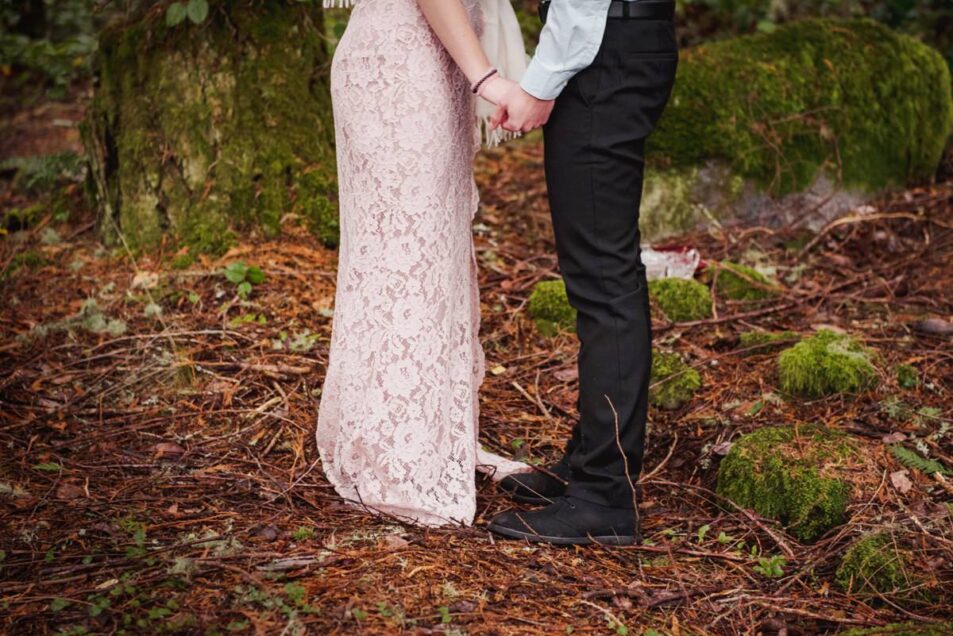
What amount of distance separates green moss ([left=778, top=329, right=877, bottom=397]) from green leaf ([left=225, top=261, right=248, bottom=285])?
2355 mm

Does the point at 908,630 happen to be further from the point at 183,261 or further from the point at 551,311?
the point at 183,261

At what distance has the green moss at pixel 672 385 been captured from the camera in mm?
3707

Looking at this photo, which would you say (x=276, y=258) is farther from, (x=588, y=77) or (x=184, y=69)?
(x=588, y=77)

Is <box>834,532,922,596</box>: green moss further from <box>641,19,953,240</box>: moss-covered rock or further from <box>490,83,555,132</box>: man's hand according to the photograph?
<box>641,19,953,240</box>: moss-covered rock

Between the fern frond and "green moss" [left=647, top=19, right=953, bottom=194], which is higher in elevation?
"green moss" [left=647, top=19, right=953, bottom=194]

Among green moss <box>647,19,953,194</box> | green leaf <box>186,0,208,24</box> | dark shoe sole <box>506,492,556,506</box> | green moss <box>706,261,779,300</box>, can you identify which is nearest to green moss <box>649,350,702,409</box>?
dark shoe sole <box>506,492,556,506</box>

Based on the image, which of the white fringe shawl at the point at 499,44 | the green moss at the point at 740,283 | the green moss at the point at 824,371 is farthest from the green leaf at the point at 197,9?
the green moss at the point at 824,371

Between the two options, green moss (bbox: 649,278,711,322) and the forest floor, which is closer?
the forest floor

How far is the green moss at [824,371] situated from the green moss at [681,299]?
0.75 metres

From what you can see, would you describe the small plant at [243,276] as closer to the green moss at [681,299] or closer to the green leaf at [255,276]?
the green leaf at [255,276]

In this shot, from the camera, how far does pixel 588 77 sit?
2.44 m

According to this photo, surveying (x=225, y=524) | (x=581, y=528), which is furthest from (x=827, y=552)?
(x=225, y=524)

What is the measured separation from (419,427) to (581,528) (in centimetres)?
Answer: 56

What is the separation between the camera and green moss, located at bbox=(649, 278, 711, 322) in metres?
4.39
